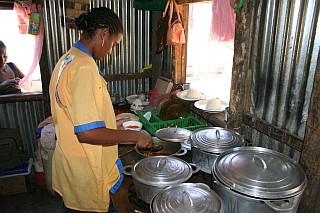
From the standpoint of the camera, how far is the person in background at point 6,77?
400 centimetres

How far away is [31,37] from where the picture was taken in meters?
3.90

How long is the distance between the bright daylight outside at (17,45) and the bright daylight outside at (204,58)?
2.50 m

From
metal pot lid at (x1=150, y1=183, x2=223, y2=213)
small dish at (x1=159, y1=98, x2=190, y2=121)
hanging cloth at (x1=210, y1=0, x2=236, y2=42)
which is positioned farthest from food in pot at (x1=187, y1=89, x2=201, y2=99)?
metal pot lid at (x1=150, y1=183, x2=223, y2=213)

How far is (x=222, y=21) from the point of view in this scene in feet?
8.25

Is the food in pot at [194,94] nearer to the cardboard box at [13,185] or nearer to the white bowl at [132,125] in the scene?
the white bowl at [132,125]

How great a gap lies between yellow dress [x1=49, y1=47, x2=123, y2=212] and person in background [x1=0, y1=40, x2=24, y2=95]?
2.86 metres

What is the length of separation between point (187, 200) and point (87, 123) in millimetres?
668

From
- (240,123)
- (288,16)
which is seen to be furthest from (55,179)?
(288,16)

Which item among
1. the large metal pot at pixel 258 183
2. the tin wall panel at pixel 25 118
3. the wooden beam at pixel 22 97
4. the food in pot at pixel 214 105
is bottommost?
the tin wall panel at pixel 25 118

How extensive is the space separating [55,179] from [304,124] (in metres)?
1.87

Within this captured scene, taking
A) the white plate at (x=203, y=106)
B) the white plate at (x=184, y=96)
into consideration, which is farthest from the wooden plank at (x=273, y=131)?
the white plate at (x=184, y=96)

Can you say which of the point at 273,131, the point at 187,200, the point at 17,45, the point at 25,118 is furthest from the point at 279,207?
the point at 17,45

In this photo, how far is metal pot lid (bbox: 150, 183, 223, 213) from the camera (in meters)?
1.20

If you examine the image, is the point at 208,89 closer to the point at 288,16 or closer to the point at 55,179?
the point at 288,16
